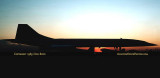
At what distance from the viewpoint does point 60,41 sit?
3747cm

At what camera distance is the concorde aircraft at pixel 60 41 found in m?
34.8

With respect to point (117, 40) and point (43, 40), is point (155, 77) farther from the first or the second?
point (43, 40)

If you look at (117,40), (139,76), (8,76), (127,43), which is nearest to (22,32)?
(117,40)

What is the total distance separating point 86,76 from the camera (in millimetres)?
7797

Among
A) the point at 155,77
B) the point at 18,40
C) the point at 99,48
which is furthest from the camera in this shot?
the point at 18,40

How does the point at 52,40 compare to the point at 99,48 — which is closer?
the point at 99,48

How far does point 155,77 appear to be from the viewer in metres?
7.51

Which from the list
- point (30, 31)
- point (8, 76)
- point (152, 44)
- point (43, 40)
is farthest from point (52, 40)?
point (8, 76)

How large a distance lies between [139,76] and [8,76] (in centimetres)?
685

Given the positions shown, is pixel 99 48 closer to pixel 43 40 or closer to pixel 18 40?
pixel 43 40

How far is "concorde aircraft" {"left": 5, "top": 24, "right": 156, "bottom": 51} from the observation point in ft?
114

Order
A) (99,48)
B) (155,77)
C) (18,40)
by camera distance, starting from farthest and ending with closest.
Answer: (18,40), (99,48), (155,77)

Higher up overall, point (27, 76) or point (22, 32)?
point (22, 32)

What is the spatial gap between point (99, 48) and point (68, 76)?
90.8 feet
